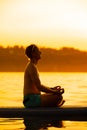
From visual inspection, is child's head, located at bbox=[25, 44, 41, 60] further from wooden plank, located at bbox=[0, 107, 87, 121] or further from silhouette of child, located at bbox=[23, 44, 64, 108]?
wooden plank, located at bbox=[0, 107, 87, 121]

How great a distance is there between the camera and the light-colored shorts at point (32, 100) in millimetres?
12367

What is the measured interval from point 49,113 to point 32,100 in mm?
592

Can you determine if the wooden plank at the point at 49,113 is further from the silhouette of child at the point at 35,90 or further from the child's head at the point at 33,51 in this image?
the child's head at the point at 33,51

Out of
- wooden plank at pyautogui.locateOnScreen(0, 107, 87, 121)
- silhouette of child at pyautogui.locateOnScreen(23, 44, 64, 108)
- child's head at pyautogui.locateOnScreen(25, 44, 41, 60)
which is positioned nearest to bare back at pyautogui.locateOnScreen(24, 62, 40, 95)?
silhouette of child at pyautogui.locateOnScreen(23, 44, 64, 108)

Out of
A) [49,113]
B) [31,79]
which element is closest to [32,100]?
[31,79]

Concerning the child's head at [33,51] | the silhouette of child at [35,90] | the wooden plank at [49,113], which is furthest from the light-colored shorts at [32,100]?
the child's head at [33,51]

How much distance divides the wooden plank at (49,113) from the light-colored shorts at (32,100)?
219 mm

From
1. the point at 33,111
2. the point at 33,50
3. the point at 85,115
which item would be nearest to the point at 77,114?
the point at 85,115

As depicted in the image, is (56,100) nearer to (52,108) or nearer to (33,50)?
(52,108)

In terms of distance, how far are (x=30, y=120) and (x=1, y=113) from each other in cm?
76

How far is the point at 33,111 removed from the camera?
12.1 m

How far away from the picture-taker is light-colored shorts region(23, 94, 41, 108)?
12.4m

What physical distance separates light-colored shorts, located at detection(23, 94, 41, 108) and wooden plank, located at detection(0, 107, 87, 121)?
0.22 m

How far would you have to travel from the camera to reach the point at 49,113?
1200cm
